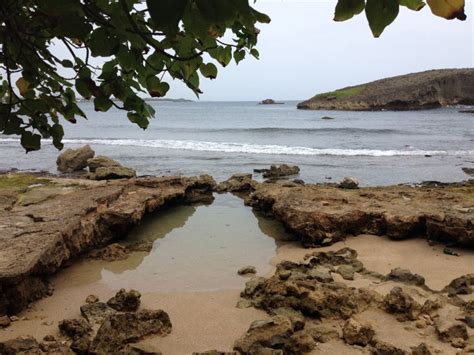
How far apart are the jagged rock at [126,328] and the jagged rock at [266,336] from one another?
76 centimetres

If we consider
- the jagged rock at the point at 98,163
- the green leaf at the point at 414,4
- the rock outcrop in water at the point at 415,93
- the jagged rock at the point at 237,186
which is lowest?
the jagged rock at the point at 237,186

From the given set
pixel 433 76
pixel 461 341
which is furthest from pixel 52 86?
pixel 433 76

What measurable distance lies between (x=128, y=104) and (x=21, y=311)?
12.1ft

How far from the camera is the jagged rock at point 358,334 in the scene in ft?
13.1

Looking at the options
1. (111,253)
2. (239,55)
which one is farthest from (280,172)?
(239,55)

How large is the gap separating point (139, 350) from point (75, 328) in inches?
31.1

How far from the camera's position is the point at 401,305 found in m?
4.46

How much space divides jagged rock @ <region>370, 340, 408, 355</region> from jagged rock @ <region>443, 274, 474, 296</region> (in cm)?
154

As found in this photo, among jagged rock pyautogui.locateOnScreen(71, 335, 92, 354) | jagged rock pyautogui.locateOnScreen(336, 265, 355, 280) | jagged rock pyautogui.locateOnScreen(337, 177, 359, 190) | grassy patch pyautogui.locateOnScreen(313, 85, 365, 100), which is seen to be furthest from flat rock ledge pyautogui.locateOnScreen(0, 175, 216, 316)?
grassy patch pyautogui.locateOnScreen(313, 85, 365, 100)

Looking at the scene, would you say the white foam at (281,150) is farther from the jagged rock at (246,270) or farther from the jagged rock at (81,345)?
the jagged rock at (81,345)

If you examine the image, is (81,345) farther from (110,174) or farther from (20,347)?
(110,174)

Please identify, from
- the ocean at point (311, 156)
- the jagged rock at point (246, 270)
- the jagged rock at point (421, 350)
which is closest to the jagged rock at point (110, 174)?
the ocean at point (311, 156)

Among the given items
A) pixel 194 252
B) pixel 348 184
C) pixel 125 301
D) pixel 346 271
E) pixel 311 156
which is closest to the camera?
pixel 125 301

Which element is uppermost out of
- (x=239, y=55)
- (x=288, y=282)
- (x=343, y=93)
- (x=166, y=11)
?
(x=343, y=93)
